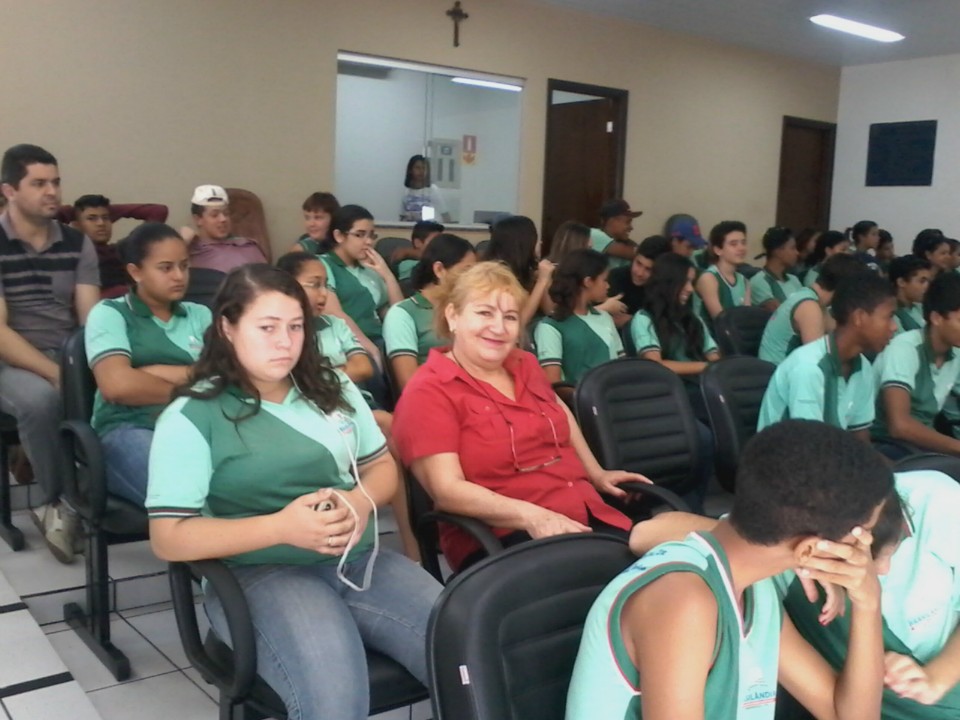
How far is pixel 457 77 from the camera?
21.6 ft

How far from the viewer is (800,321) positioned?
3.66 meters

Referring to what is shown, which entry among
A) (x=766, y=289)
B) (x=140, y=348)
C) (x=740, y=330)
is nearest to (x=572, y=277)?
(x=740, y=330)

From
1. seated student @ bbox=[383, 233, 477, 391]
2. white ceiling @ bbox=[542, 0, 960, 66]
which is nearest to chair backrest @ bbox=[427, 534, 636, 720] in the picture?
seated student @ bbox=[383, 233, 477, 391]

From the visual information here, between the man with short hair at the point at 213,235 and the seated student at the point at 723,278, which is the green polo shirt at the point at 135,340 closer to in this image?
the man with short hair at the point at 213,235

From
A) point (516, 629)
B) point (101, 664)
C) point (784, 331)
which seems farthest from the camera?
point (784, 331)

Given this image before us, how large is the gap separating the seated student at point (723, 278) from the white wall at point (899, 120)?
457 cm

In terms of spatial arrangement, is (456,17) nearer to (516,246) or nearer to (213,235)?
(213,235)

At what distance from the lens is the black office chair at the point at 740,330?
405 cm

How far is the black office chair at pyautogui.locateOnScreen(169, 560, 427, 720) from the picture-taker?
141cm

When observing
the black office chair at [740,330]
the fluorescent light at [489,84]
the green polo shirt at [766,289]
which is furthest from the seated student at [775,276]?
the fluorescent light at [489,84]

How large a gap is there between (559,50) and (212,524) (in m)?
6.27

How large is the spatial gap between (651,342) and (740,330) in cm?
68

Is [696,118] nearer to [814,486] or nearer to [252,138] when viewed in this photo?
[252,138]

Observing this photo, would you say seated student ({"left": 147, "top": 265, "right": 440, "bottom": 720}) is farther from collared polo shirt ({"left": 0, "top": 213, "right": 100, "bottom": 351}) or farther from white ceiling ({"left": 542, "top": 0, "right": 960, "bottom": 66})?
white ceiling ({"left": 542, "top": 0, "right": 960, "bottom": 66})
